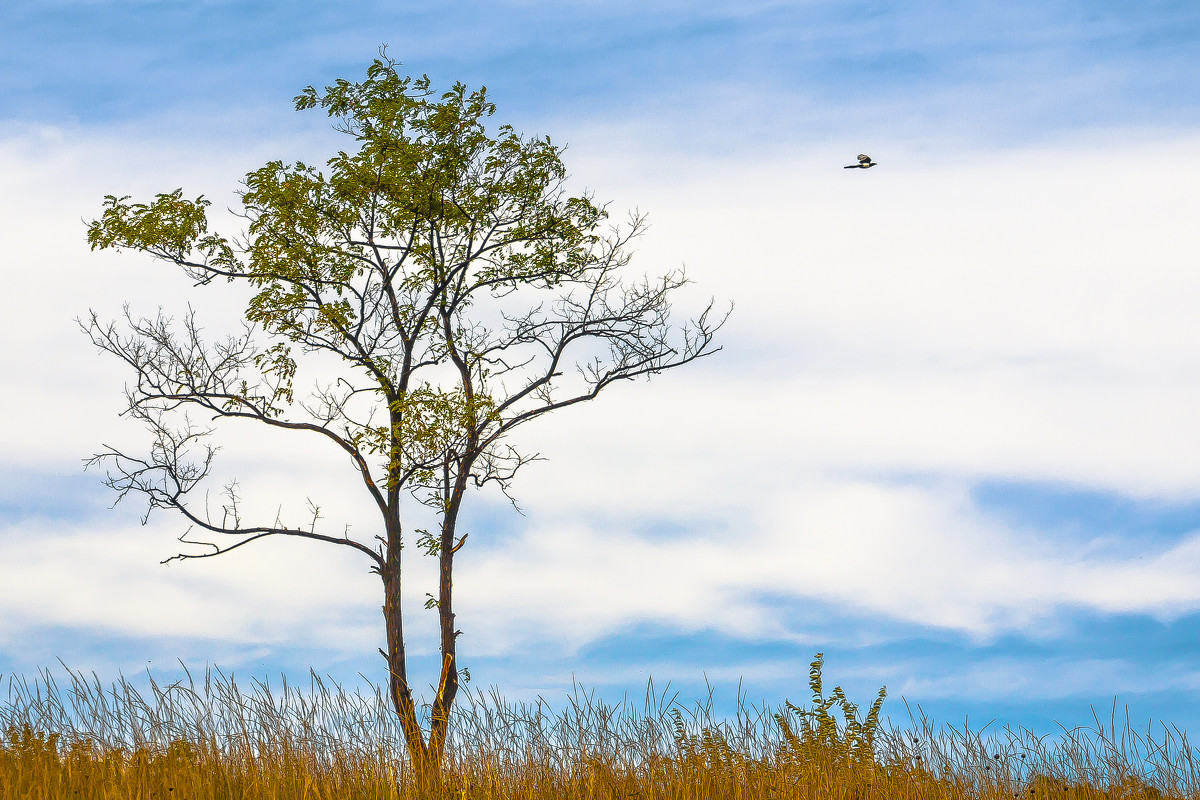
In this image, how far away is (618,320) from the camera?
2053cm

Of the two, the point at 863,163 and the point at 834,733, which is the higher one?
the point at 863,163

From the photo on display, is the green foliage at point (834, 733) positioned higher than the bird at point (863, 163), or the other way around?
the bird at point (863, 163)

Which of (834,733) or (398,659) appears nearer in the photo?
(834,733)

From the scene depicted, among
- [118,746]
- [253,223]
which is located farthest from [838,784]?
[253,223]

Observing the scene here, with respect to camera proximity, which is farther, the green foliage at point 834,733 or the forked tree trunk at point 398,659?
the forked tree trunk at point 398,659

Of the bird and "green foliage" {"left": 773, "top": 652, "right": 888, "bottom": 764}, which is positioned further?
the bird

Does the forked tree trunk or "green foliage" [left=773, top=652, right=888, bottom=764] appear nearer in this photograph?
"green foliage" [left=773, top=652, right=888, bottom=764]

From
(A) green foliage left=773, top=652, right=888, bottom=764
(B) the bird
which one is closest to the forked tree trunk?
(A) green foliage left=773, top=652, right=888, bottom=764

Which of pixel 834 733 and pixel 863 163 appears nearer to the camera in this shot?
pixel 834 733

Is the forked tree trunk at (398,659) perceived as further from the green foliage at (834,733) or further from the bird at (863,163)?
the bird at (863,163)

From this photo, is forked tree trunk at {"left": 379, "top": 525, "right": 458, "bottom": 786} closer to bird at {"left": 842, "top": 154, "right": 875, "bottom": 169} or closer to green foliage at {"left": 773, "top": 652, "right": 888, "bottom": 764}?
green foliage at {"left": 773, "top": 652, "right": 888, "bottom": 764}

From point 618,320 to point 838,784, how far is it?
11.4 meters

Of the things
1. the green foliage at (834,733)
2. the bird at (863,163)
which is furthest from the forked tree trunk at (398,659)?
the bird at (863,163)

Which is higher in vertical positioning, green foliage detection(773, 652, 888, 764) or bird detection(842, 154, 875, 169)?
bird detection(842, 154, 875, 169)
